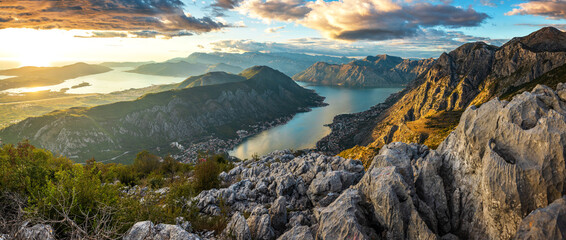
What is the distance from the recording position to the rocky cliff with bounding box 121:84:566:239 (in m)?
11.7

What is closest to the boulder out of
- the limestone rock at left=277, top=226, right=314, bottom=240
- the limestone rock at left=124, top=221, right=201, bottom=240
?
the limestone rock at left=277, top=226, right=314, bottom=240

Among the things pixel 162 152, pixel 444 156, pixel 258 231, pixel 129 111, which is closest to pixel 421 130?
pixel 444 156

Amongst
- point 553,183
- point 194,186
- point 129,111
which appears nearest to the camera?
point 553,183

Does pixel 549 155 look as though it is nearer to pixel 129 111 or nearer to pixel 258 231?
pixel 258 231

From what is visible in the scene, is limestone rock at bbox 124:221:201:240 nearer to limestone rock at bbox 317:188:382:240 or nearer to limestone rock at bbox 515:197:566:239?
limestone rock at bbox 317:188:382:240

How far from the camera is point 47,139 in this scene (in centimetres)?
14162

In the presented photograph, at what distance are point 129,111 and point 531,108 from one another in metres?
233

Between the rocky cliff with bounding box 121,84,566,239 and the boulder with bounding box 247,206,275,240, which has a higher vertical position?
the rocky cliff with bounding box 121,84,566,239

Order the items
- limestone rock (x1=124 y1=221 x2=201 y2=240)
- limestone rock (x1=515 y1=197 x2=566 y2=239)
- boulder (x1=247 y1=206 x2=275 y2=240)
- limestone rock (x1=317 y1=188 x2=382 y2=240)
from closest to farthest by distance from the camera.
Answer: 1. limestone rock (x1=515 y1=197 x2=566 y2=239)
2. limestone rock (x1=124 y1=221 x2=201 y2=240)
3. limestone rock (x1=317 y1=188 x2=382 y2=240)
4. boulder (x1=247 y1=206 x2=275 y2=240)

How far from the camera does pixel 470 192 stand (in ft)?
47.3

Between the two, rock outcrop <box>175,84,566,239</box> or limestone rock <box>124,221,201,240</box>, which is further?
limestone rock <box>124,221,201,240</box>

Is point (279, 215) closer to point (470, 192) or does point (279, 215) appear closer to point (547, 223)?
point (470, 192)

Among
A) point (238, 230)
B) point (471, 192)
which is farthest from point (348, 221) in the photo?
point (471, 192)

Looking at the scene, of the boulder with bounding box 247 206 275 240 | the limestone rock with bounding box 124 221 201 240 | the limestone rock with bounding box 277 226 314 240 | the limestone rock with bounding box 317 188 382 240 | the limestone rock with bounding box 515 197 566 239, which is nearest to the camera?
the limestone rock with bounding box 515 197 566 239
